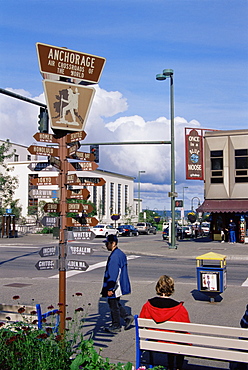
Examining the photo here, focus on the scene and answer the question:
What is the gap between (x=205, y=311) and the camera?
31.2ft

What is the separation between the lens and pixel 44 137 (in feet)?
19.8

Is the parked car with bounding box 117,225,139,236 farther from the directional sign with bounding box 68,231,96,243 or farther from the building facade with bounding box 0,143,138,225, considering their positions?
the directional sign with bounding box 68,231,96,243

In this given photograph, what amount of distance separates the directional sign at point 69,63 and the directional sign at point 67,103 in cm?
16

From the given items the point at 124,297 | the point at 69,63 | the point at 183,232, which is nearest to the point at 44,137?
the point at 69,63

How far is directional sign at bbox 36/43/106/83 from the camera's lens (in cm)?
591

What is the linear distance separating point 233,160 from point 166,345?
28.1 meters

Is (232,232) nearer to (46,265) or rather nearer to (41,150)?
(46,265)

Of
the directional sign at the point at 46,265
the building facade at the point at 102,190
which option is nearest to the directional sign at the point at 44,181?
the directional sign at the point at 46,265

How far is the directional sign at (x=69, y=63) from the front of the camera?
5.91 meters

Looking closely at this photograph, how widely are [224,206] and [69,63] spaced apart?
85.8 ft

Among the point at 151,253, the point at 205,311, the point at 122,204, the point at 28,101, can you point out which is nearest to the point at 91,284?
the point at 205,311

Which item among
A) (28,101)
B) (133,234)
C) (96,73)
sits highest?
(28,101)

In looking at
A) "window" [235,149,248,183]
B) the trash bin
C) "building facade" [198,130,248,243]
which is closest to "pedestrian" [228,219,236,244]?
"building facade" [198,130,248,243]

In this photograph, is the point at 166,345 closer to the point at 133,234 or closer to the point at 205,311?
the point at 205,311
